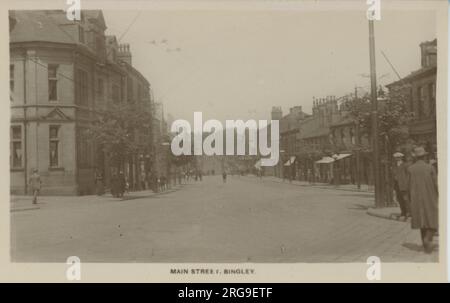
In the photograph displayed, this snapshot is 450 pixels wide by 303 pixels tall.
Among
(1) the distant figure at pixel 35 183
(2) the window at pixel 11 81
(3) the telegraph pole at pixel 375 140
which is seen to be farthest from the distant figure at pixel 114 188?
(3) the telegraph pole at pixel 375 140

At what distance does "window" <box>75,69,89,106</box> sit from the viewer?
977 centimetres

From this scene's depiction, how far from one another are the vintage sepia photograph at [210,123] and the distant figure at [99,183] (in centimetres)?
7

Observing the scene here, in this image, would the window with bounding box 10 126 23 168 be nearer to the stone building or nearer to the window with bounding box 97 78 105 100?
the stone building

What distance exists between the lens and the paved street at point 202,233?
7.99 m

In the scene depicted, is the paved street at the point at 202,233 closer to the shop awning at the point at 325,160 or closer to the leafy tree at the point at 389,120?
the leafy tree at the point at 389,120

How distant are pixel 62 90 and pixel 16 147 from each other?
5.47 ft

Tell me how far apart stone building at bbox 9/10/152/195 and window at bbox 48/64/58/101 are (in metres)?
0.02

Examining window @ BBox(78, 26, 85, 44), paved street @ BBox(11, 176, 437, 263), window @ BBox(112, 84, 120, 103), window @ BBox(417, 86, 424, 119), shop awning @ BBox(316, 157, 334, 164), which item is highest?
window @ BBox(78, 26, 85, 44)

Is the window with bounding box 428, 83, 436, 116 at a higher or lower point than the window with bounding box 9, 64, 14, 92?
lower

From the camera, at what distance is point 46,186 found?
30.4ft

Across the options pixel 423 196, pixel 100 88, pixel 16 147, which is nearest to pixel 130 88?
pixel 100 88

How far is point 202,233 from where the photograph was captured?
27.7 feet

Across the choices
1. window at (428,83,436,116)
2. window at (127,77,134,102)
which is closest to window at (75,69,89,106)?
window at (127,77,134,102)
